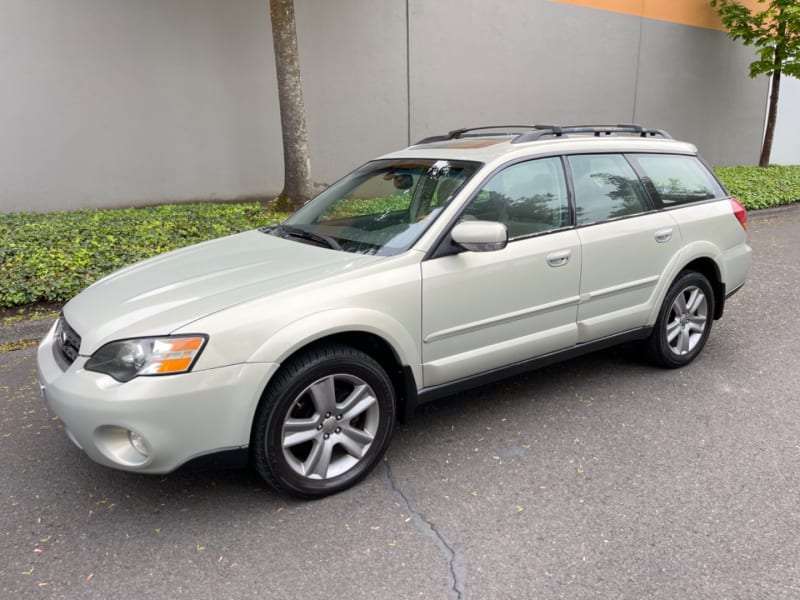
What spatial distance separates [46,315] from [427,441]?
3607 millimetres

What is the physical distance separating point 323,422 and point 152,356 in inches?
32.1

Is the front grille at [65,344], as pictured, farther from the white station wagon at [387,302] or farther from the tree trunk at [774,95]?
the tree trunk at [774,95]

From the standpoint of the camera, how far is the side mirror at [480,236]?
309 centimetres

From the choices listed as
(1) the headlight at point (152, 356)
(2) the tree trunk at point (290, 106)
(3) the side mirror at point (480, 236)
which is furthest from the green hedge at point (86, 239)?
(3) the side mirror at point (480, 236)

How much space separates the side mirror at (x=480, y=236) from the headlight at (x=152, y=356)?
4.35ft

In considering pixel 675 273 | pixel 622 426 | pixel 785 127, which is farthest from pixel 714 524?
pixel 785 127

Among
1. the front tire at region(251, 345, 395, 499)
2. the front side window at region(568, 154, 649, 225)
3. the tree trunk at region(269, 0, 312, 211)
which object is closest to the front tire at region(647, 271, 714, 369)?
the front side window at region(568, 154, 649, 225)

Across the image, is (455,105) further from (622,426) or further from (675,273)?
(622,426)

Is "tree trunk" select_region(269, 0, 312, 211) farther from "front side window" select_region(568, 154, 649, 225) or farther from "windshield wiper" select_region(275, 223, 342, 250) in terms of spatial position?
"front side window" select_region(568, 154, 649, 225)

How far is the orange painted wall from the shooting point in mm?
13672

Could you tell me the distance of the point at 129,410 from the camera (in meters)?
2.51

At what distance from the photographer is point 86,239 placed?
20.4ft

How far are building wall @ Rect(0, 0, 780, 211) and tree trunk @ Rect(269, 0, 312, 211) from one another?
5.70ft

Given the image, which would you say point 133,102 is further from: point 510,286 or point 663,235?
point 663,235
